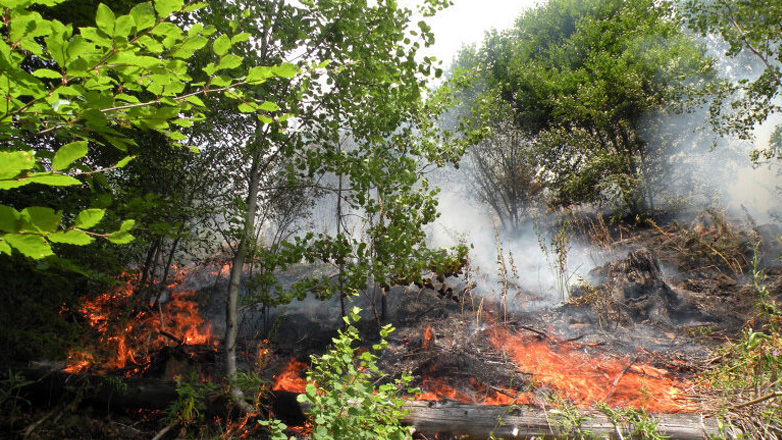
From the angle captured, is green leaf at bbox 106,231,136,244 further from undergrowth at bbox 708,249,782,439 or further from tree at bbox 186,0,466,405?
undergrowth at bbox 708,249,782,439

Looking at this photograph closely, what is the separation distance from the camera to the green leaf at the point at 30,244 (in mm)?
793

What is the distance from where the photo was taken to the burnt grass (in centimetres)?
362

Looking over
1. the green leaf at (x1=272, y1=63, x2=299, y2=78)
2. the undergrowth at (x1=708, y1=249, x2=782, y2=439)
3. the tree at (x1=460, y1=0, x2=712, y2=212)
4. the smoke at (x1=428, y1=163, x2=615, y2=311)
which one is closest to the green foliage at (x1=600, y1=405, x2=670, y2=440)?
the undergrowth at (x1=708, y1=249, x2=782, y2=439)

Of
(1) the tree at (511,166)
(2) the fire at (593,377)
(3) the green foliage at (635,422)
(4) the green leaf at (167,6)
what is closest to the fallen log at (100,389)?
(4) the green leaf at (167,6)

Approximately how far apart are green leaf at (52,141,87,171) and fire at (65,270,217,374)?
13.3ft

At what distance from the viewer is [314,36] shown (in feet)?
12.5

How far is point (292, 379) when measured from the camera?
5.06m

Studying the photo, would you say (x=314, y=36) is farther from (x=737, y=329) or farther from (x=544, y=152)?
(x=544, y=152)

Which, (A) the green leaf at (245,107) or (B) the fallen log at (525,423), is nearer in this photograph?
(A) the green leaf at (245,107)

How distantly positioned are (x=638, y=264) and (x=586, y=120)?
7.18 m

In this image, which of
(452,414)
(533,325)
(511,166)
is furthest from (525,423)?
(511,166)

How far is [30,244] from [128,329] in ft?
20.2

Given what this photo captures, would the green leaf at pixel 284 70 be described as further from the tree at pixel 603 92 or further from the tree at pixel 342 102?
the tree at pixel 603 92

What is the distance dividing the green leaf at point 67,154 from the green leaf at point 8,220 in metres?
0.13
